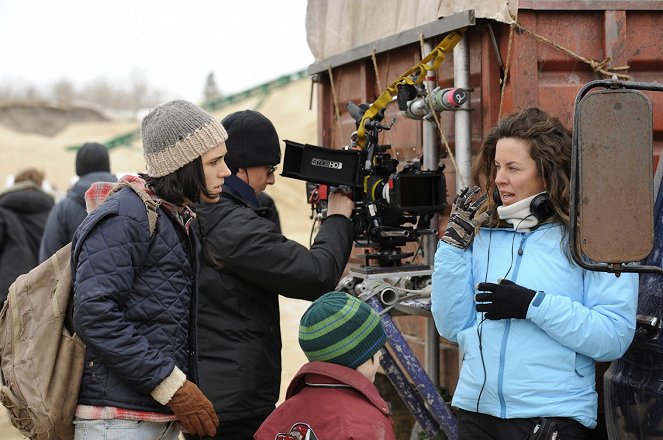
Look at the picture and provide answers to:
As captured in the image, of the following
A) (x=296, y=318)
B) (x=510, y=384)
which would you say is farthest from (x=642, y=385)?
(x=296, y=318)

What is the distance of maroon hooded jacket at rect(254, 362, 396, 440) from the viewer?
245 cm

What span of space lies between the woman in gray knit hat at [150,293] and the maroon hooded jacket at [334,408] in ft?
0.99

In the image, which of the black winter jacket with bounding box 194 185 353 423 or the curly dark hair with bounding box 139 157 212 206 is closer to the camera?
the curly dark hair with bounding box 139 157 212 206

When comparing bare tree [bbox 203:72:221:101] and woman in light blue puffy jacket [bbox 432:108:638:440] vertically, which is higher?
bare tree [bbox 203:72:221:101]

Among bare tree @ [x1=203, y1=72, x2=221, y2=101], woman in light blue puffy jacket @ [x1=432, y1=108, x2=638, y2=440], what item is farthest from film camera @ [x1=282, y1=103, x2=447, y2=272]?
bare tree @ [x1=203, y1=72, x2=221, y2=101]

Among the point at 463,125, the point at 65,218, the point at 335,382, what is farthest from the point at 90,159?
the point at 335,382

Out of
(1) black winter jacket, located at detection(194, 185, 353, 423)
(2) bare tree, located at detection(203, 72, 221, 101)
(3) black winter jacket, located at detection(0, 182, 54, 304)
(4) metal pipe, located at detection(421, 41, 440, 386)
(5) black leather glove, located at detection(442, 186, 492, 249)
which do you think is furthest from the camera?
(2) bare tree, located at detection(203, 72, 221, 101)

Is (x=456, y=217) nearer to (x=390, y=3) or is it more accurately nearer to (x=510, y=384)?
(x=510, y=384)

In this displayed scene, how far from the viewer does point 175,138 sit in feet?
9.20

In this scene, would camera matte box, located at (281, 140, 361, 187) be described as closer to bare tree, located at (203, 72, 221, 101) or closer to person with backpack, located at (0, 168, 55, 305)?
person with backpack, located at (0, 168, 55, 305)

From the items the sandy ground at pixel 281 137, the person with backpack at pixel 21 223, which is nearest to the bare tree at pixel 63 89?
the sandy ground at pixel 281 137

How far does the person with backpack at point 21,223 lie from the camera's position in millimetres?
7037

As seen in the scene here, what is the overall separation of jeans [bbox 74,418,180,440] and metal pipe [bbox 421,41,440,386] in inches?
69.1

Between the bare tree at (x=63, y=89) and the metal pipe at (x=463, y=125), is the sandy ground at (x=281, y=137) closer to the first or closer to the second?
the metal pipe at (x=463, y=125)
